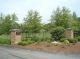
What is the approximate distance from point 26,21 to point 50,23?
16.4 feet

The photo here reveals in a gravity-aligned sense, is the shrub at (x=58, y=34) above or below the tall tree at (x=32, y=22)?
below

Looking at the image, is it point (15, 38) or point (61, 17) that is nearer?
point (15, 38)

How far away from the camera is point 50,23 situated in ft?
139

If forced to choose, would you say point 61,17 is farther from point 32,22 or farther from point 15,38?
point 15,38

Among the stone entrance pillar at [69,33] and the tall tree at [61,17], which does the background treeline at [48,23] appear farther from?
the stone entrance pillar at [69,33]

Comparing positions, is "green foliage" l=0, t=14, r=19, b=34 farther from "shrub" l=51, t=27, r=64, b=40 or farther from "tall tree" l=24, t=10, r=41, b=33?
"shrub" l=51, t=27, r=64, b=40

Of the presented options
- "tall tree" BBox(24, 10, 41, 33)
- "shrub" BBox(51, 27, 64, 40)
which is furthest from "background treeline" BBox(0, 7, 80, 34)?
"shrub" BBox(51, 27, 64, 40)

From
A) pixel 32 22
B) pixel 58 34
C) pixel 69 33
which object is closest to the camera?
pixel 58 34

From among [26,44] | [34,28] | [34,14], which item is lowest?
[26,44]

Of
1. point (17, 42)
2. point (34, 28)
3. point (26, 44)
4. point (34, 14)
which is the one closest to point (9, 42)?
point (17, 42)

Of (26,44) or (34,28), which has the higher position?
(34,28)

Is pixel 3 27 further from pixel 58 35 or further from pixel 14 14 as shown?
pixel 58 35

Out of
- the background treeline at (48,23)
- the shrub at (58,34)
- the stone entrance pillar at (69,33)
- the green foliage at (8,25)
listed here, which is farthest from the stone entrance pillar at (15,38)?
the green foliage at (8,25)

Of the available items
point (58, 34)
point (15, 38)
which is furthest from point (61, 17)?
point (15, 38)
